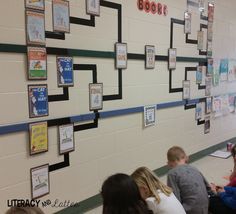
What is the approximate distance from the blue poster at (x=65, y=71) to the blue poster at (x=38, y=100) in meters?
0.17

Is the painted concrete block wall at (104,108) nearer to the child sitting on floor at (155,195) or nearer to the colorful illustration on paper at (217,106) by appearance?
the colorful illustration on paper at (217,106)

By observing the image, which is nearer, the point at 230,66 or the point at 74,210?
the point at 74,210

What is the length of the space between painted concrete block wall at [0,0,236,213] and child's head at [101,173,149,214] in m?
Result: 1.03

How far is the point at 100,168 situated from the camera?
3.04 meters

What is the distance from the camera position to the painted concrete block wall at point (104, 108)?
226cm

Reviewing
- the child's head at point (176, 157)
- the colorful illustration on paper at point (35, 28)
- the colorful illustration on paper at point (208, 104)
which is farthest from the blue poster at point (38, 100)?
the colorful illustration on paper at point (208, 104)

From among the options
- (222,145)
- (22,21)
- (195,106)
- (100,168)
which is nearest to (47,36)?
(22,21)

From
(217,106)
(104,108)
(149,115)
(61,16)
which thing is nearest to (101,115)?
(104,108)

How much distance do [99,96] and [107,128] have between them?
33 cm

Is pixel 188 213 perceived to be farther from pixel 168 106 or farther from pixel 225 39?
pixel 225 39

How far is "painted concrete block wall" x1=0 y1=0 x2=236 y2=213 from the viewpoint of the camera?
2.26 m

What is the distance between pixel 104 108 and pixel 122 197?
154cm

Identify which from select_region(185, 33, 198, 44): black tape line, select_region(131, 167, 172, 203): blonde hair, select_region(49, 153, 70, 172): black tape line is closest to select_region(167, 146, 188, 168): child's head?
select_region(131, 167, 172, 203): blonde hair

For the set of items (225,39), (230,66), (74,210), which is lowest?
(74,210)
